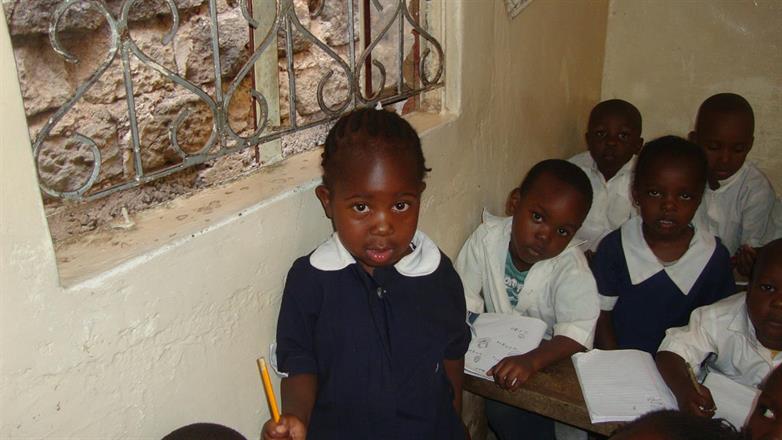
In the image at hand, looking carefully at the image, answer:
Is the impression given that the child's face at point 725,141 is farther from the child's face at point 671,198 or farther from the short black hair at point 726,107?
the child's face at point 671,198

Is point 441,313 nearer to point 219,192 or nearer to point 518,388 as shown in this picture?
point 518,388

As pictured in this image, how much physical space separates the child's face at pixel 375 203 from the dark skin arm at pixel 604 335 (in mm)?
1128

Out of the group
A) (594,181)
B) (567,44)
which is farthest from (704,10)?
(594,181)

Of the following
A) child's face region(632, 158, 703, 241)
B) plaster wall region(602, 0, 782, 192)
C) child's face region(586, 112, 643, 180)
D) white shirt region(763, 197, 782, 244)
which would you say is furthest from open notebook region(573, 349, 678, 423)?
plaster wall region(602, 0, 782, 192)

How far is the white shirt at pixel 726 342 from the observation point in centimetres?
192

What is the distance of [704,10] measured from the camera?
3.93 meters

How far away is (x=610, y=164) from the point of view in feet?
10.6

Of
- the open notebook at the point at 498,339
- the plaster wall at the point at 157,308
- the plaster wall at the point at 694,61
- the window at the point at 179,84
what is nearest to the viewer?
the plaster wall at the point at 157,308

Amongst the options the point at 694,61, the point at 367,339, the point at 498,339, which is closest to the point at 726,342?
the point at 498,339

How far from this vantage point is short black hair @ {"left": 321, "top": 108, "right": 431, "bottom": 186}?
55.6 inches

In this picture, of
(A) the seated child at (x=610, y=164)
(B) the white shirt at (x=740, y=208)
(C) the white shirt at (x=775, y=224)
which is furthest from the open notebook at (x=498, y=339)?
(C) the white shirt at (x=775, y=224)

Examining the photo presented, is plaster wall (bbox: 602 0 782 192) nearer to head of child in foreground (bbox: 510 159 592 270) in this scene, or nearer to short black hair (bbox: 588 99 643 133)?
short black hair (bbox: 588 99 643 133)

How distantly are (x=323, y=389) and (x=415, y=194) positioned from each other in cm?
48

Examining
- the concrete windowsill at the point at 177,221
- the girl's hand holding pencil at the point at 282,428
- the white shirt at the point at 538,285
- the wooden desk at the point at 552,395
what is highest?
the concrete windowsill at the point at 177,221
